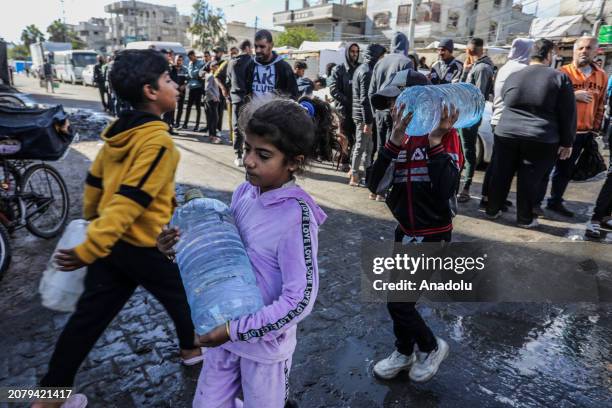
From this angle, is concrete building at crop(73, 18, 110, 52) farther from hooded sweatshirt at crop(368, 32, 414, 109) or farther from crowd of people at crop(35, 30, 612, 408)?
crowd of people at crop(35, 30, 612, 408)

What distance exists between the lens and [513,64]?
199 inches

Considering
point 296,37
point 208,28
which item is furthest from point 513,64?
point 208,28

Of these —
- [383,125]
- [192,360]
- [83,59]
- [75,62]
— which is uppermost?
[83,59]

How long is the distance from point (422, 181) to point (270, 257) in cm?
106

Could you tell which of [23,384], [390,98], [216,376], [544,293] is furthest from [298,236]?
[544,293]

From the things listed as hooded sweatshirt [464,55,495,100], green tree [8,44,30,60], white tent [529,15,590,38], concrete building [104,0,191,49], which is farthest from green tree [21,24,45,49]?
hooded sweatshirt [464,55,495,100]

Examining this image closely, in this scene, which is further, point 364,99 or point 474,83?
point 364,99

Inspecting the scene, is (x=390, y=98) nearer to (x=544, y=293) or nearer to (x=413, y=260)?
(x=413, y=260)

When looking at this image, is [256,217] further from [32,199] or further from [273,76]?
[273,76]

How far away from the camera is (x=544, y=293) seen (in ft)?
11.5

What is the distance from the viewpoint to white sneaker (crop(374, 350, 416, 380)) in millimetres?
2422

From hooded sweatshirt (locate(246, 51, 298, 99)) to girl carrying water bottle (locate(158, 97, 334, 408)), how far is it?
4.86m

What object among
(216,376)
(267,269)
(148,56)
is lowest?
(216,376)

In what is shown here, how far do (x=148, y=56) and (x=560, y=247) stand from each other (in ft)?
14.8
